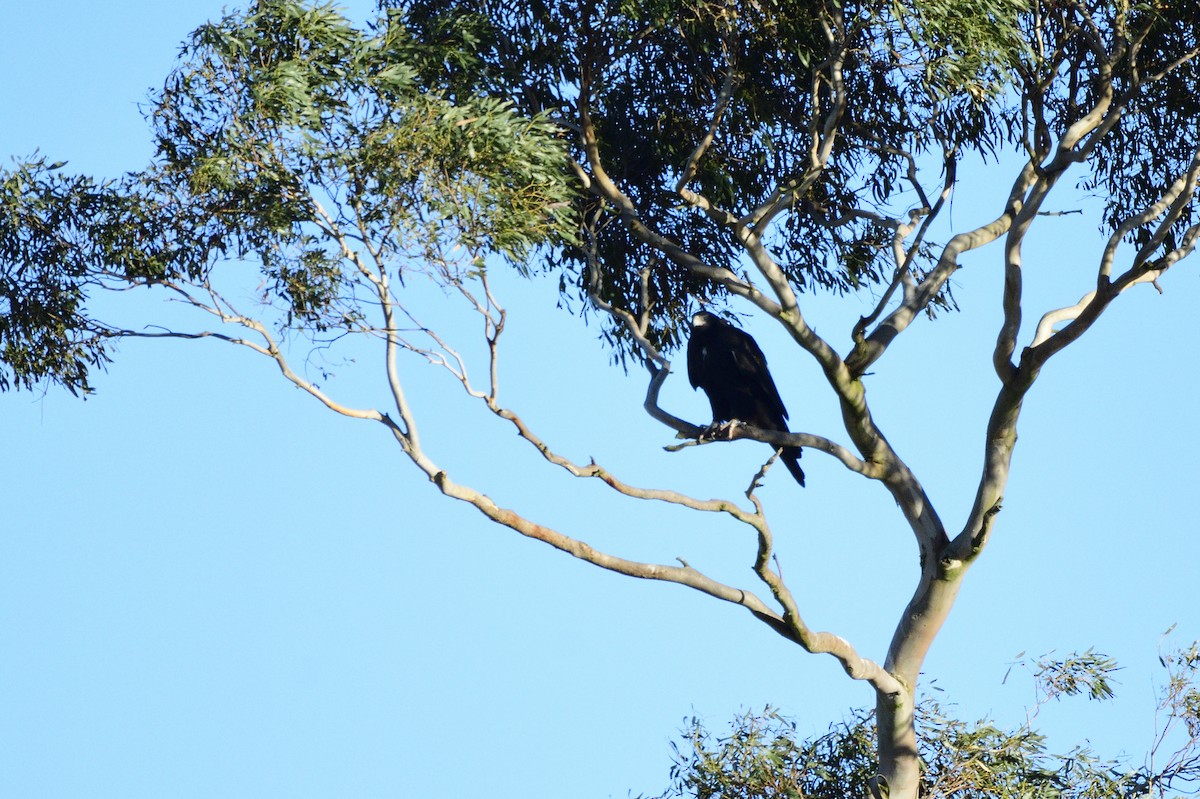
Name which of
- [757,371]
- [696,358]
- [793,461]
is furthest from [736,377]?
[793,461]

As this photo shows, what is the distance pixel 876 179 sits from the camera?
809cm

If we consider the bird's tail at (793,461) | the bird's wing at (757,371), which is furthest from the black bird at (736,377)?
the bird's tail at (793,461)

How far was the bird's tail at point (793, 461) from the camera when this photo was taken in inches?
269

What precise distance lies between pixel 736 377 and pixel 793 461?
2.40ft

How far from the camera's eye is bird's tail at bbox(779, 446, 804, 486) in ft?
22.4

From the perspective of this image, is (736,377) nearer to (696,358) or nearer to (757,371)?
(757,371)

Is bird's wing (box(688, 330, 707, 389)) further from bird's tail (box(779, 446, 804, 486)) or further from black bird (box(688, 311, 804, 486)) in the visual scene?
bird's tail (box(779, 446, 804, 486))

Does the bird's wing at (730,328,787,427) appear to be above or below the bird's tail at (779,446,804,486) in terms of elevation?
above

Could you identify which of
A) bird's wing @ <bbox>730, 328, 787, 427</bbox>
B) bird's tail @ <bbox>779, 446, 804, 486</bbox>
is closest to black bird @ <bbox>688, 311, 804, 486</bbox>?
bird's wing @ <bbox>730, 328, 787, 427</bbox>

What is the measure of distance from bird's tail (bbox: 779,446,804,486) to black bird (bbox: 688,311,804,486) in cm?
55

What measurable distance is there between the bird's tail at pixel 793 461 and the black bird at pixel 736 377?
553mm

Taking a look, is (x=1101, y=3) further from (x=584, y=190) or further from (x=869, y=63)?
(x=584, y=190)

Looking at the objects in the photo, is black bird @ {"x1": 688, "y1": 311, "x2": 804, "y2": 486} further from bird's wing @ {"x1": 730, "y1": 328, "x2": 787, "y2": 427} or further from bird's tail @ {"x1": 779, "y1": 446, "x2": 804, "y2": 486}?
bird's tail @ {"x1": 779, "y1": 446, "x2": 804, "y2": 486}

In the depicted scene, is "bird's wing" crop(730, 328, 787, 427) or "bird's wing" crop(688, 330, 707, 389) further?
"bird's wing" crop(688, 330, 707, 389)
